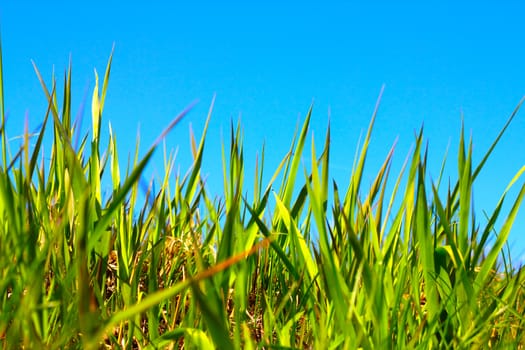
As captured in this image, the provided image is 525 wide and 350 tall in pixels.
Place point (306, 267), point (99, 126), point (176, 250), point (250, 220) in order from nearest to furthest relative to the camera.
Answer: point (306, 267), point (250, 220), point (99, 126), point (176, 250)

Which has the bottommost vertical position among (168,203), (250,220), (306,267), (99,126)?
(306,267)

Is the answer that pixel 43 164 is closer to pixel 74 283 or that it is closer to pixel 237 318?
pixel 74 283

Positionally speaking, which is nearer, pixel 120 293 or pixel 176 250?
pixel 120 293

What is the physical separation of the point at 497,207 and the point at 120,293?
0.77m

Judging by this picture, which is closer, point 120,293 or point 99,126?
point 120,293

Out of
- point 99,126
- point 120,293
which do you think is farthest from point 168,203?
point 120,293

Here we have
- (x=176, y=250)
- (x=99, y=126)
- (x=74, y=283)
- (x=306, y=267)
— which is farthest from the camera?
(x=176, y=250)

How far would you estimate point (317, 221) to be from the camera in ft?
3.91

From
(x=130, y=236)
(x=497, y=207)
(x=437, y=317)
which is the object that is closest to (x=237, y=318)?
(x=437, y=317)

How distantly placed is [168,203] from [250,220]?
484 millimetres

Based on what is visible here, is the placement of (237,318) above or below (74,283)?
below

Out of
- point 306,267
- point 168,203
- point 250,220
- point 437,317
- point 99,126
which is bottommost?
point 437,317

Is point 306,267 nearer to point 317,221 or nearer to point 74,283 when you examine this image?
point 317,221

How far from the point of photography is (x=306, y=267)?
131 centimetres
